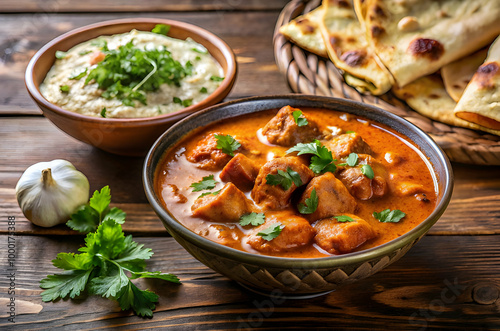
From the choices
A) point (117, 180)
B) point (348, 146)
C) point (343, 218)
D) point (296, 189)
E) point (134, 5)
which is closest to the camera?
point (343, 218)

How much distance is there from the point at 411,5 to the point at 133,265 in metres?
2.65

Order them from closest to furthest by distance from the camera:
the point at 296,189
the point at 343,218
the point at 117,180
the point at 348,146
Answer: the point at 343,218, the point at 296,189, the point at 348,146, the point at 117,180

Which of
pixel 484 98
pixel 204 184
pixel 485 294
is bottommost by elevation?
pixel 485 294

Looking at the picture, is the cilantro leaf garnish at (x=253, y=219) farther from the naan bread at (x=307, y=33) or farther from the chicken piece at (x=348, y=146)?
the naan bread at (x=307, y=33)

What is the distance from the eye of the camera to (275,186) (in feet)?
8.27

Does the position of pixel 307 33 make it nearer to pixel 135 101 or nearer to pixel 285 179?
pixel 135 101

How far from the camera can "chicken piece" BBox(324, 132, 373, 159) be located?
2764mm

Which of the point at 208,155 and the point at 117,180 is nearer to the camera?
the point at 208,155

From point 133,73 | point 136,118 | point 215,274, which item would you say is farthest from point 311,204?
point 133,73

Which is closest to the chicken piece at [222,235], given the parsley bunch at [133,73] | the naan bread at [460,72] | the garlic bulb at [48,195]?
the garlic bulb at [48,195]

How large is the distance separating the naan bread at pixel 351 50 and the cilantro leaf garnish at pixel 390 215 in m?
1.30

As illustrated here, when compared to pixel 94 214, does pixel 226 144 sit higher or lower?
higher

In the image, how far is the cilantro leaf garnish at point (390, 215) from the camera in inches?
96.6

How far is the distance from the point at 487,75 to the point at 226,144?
1.74 metres
